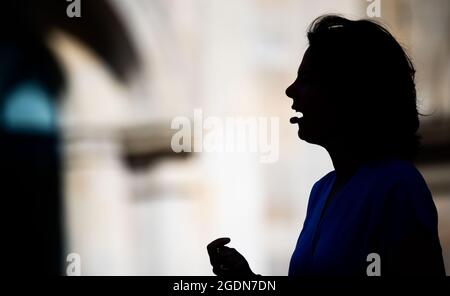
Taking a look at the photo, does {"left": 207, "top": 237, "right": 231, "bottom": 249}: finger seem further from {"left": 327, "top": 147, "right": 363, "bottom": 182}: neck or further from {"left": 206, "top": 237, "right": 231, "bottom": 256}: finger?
{"left": 327, "top": 147, "right": 363, "bottom": 182}: neck

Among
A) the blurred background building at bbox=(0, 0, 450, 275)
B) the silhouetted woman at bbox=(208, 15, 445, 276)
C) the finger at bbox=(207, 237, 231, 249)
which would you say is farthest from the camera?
the blurred background building at bbox=(0, 0, 450, 275)

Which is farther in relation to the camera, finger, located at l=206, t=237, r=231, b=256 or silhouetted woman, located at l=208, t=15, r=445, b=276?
finger, located at l=206, t=237, r=231, b=256

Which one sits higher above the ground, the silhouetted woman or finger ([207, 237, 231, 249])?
the silhouetted woman

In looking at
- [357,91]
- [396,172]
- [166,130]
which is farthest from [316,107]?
[166,130]

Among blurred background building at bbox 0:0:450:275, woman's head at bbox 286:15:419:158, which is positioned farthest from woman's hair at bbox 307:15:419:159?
blurred background building at bbox 0:0:450:275

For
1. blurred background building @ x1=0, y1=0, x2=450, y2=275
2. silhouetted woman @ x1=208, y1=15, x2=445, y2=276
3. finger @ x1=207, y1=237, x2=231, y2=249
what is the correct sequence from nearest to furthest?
silhouetted woman @ x1=208, y1=15, x2=445, y2=276 → finger @ x1=207, y1=237, x2=231, y2=249 → blurred background building @ x1=0, y1=0, x2=450, y2=275

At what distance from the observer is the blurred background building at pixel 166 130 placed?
2.24m

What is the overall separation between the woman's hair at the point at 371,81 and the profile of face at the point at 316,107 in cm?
1

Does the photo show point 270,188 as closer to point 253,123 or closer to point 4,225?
point 253,123

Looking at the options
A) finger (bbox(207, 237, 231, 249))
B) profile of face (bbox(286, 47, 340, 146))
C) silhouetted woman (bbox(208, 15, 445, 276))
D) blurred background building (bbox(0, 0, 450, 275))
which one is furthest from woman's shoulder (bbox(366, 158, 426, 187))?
blurred background building (bbox(0, 0, 450, 275))

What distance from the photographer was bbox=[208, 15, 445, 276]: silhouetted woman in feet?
4.66

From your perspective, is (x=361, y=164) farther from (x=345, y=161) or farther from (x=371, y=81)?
(x=371, y=81)

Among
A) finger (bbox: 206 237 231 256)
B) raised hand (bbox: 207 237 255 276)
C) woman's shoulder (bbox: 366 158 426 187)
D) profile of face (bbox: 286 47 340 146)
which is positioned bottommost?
raised hand (bbox: 207 237 255 276)

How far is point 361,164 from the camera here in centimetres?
158
